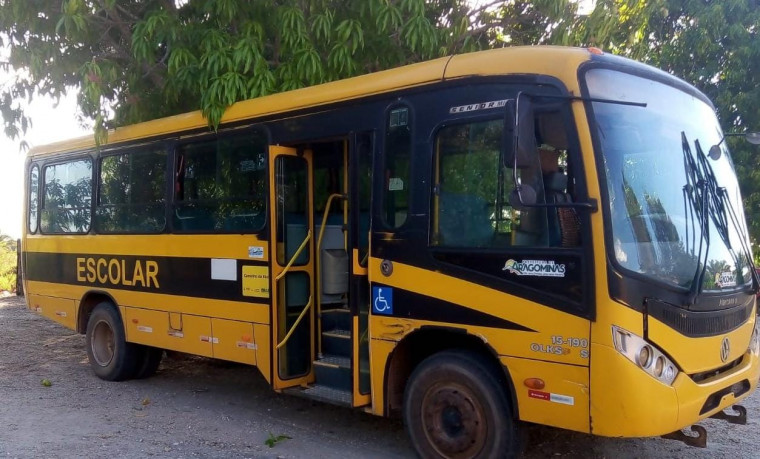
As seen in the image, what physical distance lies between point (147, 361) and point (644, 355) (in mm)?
6226

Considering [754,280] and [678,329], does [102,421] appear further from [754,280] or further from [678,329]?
[754,280]

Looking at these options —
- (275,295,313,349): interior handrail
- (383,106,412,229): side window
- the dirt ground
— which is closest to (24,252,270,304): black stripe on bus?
(275,295,313,349): interior handrail

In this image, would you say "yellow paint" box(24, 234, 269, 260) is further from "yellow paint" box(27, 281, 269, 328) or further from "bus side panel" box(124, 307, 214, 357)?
"bus side panel" box(124, 307, 214, 357)

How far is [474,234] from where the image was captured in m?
4.96

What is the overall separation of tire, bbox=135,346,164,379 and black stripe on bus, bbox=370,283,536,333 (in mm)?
4215

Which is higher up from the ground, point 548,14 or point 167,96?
point 548,14

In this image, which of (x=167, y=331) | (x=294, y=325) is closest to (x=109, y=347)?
(x=167, y=331)

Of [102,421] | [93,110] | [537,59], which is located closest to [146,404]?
[102,421]

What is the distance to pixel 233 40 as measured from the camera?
317 inches

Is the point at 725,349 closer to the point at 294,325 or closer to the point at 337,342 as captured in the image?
the point at 337,342

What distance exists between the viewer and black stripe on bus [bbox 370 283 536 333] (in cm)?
478

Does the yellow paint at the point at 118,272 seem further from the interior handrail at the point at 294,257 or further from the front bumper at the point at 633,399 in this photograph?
the front bumper at the point at 633,399

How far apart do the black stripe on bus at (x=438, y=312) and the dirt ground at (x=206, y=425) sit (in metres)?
1.30

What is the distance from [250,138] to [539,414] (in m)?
3.73
